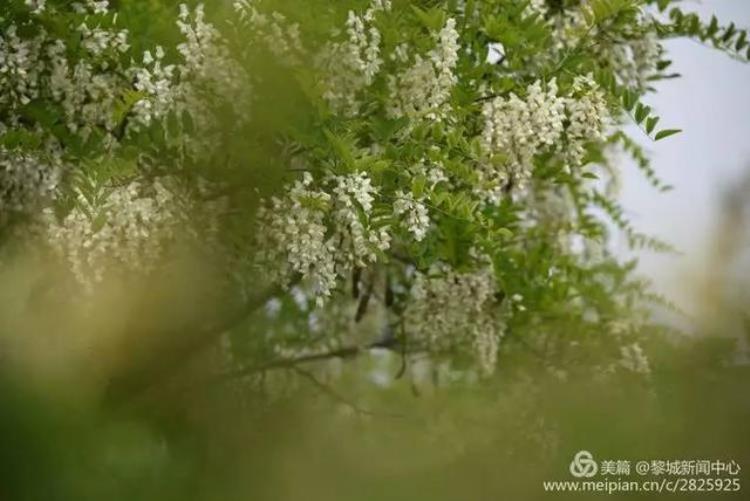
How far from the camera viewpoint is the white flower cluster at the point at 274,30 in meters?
3.48

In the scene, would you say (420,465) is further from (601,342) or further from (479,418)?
(601,342)

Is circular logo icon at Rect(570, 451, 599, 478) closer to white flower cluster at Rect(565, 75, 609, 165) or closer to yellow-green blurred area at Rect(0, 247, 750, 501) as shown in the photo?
yellow-green blurred area at Rect(0, 247, 750, 501)

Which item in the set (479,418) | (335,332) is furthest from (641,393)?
(335,332)

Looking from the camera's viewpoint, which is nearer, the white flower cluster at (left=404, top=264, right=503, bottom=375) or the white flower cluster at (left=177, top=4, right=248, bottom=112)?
the white flower cluster at (left=177, top=4, right=248, bottom=112)

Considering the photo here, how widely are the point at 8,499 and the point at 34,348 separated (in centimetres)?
66

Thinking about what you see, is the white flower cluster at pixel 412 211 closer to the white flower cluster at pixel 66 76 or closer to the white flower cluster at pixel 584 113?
the white flower cluster at pixel 584 113

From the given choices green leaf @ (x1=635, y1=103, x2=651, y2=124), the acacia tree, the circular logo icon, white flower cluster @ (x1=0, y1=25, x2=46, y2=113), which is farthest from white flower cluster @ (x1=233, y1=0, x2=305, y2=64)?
the circular logo icon

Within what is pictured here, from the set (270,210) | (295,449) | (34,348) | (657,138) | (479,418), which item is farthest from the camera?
(479,418)

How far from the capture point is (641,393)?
4.98 m

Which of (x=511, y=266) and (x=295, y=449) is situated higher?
(x=511, y=266)

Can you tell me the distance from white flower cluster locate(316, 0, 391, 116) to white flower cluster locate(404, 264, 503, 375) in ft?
3.31

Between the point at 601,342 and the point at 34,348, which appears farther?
the point at 601,342

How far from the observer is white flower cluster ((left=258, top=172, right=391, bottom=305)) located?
3328 mm

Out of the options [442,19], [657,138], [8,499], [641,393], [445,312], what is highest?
[442,19]
